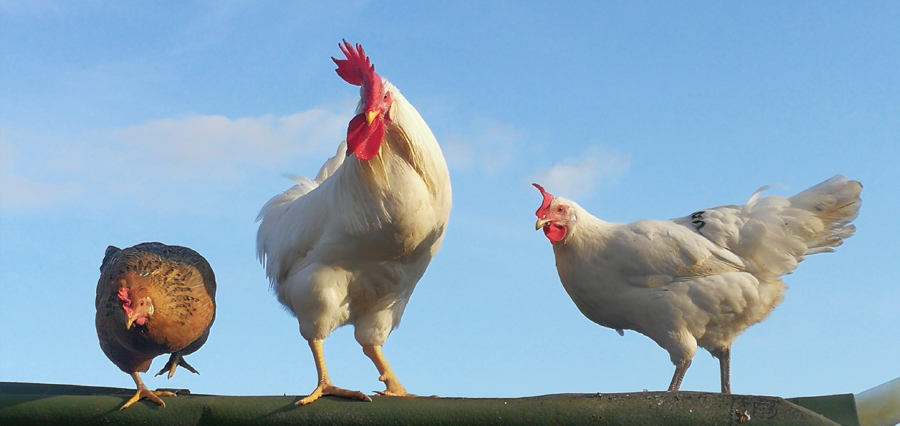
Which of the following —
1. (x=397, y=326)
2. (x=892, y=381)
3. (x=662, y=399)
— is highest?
(x=397, y=326)

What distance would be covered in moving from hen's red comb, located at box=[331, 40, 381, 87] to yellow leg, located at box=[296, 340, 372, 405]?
4.02ft

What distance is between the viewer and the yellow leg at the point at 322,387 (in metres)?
3.02

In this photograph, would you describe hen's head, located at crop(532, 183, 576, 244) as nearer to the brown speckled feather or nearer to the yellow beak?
the yellow beak

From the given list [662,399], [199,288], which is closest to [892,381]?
[662,399]

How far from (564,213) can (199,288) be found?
2114 mm

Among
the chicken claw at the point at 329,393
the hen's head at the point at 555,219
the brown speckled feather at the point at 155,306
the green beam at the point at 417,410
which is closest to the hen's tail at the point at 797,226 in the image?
the hen's head at the point at 555,219

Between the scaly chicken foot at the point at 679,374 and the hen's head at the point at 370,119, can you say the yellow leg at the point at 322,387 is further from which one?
the scaly chicken foot at the point at 679,374

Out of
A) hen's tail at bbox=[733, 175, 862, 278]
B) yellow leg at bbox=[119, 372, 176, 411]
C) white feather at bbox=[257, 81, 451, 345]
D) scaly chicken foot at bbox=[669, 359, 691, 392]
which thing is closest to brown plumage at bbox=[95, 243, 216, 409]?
yellow leg at bbox=[119, 372, 176, 411]

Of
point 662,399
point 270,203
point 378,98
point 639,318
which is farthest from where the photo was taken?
point 270,203

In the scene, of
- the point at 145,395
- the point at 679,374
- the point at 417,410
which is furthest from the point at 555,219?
the point at 145,395

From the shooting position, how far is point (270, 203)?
15.0 ft

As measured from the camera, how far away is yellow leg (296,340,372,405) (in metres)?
3.02

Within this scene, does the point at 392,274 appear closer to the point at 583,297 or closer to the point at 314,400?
the point at 314,400

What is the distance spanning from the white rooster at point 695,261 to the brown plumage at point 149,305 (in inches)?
77.2
